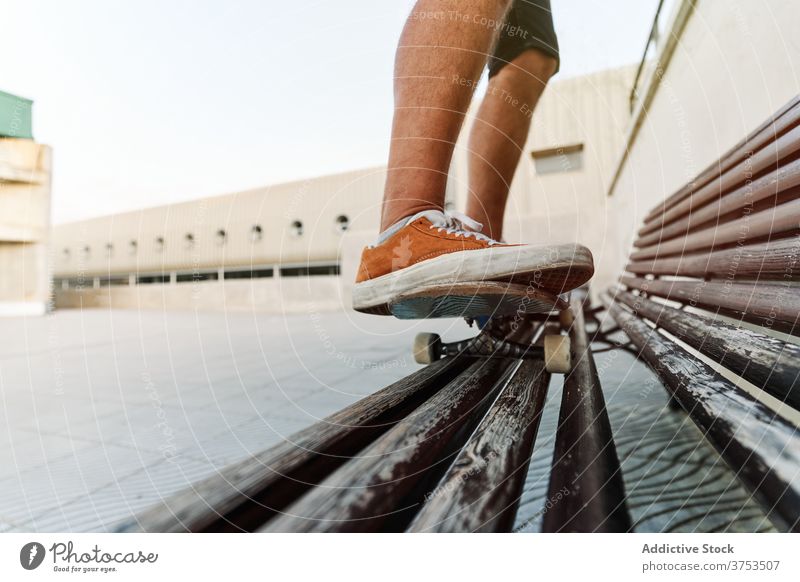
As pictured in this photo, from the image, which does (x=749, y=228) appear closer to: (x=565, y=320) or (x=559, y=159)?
(x=565, y=320)

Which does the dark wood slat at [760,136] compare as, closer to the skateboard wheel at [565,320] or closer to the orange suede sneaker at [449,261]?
the orange suede sneaker at [449,261]

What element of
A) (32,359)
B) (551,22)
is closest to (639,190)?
(551,22)

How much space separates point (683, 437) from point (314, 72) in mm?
953

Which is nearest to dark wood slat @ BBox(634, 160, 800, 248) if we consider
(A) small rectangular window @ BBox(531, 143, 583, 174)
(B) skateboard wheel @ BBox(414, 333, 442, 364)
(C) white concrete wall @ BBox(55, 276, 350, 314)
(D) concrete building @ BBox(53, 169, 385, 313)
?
(B) skateboard wheel @ BBox(414, 333, 442, 364)

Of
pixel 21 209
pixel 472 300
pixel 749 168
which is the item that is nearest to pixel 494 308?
pixel 472 300

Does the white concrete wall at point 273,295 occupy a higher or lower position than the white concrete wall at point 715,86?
lower

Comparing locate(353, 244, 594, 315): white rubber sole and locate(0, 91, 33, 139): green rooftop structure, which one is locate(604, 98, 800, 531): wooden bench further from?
locate(0, 91, 33, 139): green rooftop structure

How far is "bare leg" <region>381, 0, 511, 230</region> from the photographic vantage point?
69 cm

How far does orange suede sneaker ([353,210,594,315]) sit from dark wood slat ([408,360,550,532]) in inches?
8.5

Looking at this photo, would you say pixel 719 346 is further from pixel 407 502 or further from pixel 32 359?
pixel 32 359

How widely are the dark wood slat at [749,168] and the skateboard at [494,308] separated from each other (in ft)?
0.96

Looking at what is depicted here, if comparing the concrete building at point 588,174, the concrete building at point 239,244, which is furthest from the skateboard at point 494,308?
the concrete building at point 239,244

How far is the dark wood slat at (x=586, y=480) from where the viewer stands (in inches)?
11.7
